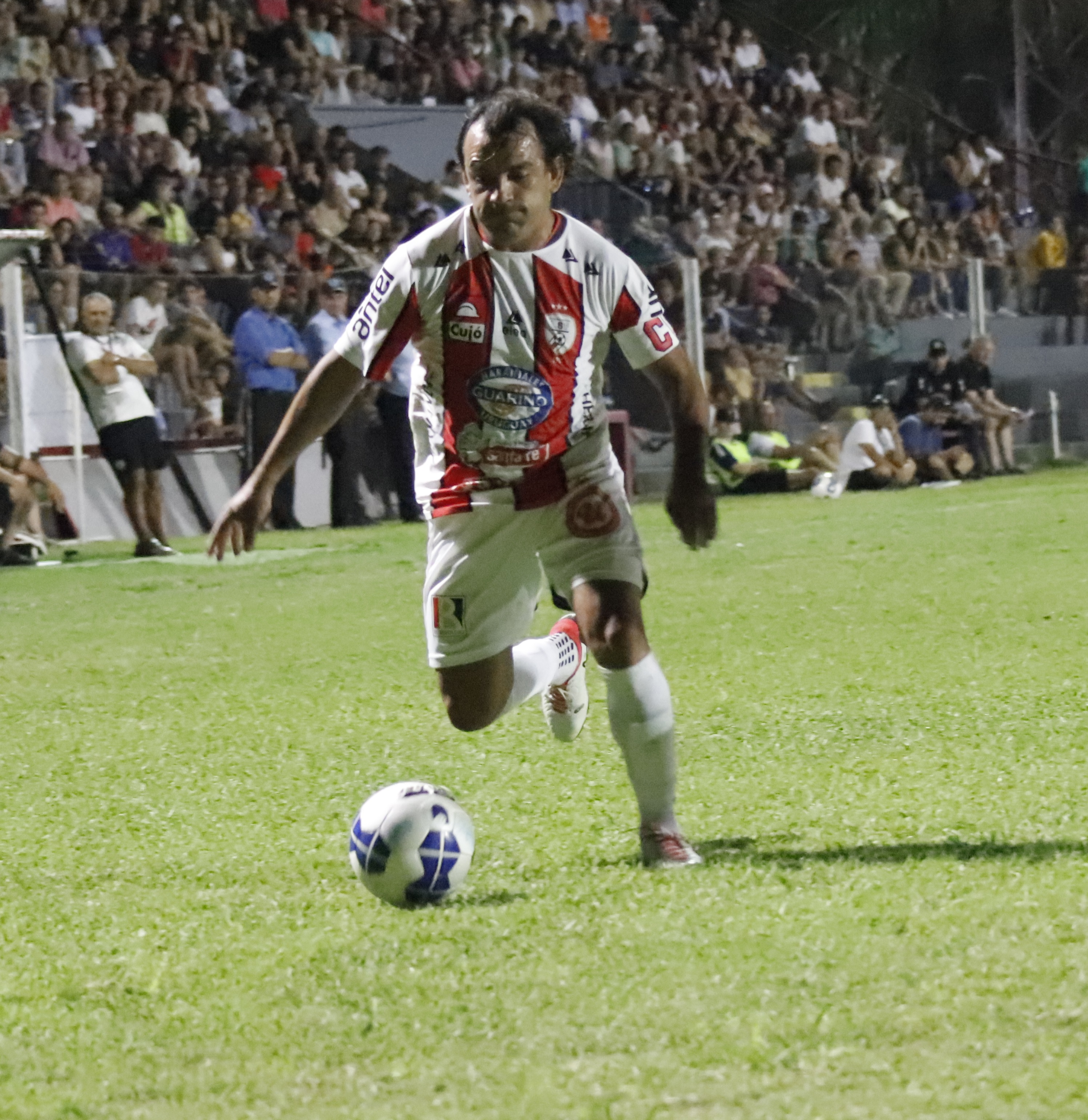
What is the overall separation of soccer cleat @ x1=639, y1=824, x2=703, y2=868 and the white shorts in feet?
2.20

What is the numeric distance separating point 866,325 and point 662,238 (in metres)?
2.68

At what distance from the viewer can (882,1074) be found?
11.0 ft

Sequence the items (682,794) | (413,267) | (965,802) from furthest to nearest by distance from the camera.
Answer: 1. (682,794)
2. (965,802)
3. (413,267)

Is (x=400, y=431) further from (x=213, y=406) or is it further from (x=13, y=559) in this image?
(x=13, y=559)

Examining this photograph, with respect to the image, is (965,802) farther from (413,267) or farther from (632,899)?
(413,267)

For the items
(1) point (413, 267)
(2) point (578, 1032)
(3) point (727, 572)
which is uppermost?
(1) point (413, 267)

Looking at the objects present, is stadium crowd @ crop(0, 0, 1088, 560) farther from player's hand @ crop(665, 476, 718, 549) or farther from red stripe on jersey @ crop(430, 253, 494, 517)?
player's hand @ crop(665, 476, 718, 549)

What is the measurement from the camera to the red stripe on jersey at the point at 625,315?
549cm

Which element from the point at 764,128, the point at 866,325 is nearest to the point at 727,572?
the point at 866,325

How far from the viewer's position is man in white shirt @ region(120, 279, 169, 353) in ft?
58.7

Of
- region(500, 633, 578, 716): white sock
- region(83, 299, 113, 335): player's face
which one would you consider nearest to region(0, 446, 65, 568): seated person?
region(83, 299, 113, 335): player's face

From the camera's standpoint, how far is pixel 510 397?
17.8 ft

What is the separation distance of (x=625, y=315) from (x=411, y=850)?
1576mm

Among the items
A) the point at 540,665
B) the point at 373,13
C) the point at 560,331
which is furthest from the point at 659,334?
the point at 373,13
